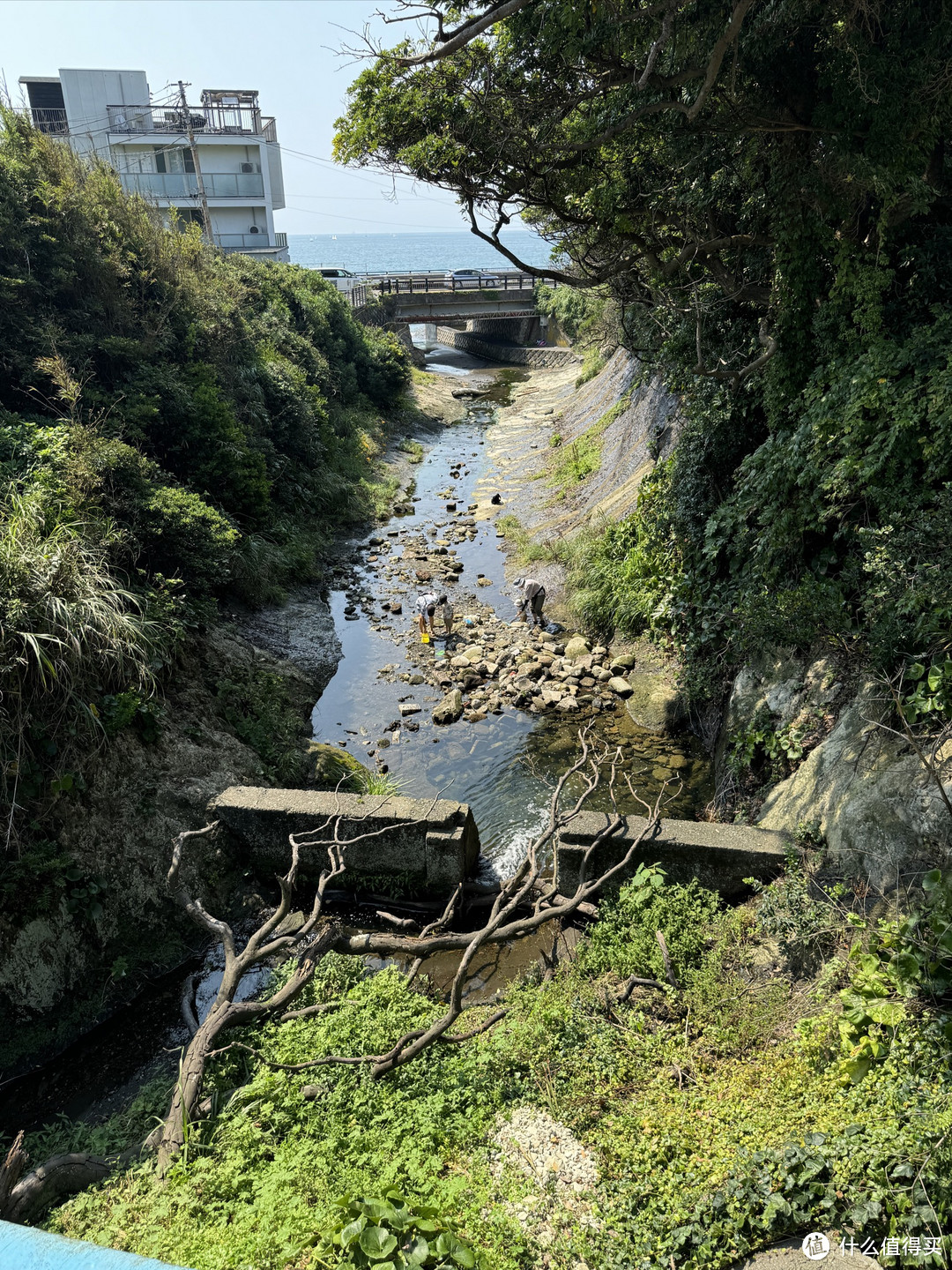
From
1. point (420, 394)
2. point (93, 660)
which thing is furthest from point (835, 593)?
point (420, 394)

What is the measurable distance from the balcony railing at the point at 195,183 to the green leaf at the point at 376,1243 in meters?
34.5

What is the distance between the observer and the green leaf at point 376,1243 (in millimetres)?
3432

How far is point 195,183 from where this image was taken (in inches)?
1246

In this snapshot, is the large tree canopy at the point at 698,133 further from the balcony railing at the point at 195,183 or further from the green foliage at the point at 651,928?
the balcony railing at the point at 195,183

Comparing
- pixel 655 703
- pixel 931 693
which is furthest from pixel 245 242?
pixel 931 693

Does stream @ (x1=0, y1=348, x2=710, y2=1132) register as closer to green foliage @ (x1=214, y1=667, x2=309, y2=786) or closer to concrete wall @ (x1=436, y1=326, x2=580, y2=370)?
green foliage @ (x1=214, y1=667, x2=309, y2=786)

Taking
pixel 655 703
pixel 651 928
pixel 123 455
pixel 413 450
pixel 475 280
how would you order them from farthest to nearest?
pixel 475 280
pixel 413 450
pixel 655 703
pixel 123 455
pixel 651 928

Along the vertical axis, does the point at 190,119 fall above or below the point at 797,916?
above

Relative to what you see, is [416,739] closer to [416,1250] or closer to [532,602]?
[532,602]

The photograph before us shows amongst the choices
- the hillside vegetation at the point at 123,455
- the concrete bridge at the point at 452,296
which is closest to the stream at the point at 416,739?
the hillside vegetation at the point at 123,455

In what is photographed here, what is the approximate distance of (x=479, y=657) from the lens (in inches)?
487

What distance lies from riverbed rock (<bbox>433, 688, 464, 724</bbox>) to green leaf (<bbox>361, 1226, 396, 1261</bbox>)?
24.4ft

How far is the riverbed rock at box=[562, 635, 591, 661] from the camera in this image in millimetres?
Result: 12078

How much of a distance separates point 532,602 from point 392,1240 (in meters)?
10.4
